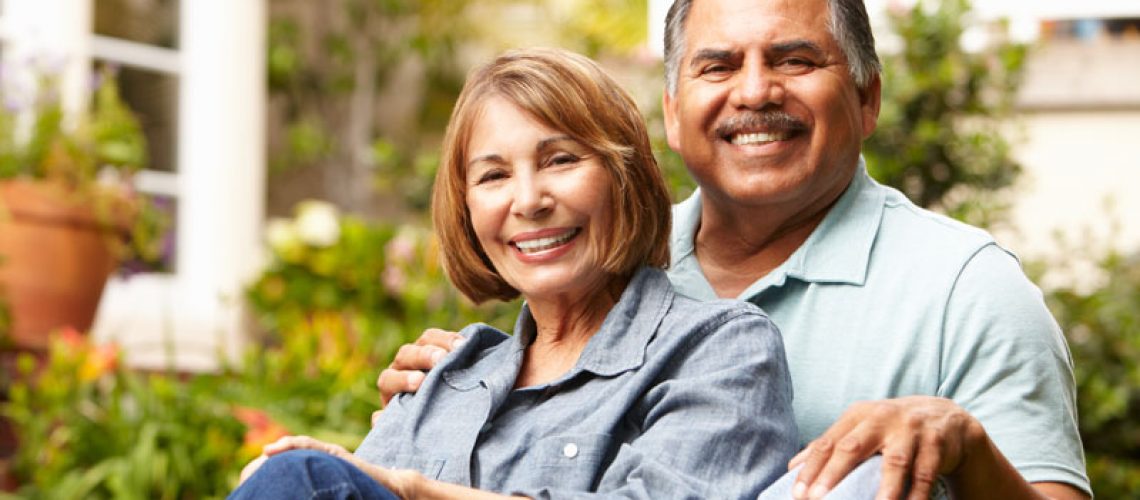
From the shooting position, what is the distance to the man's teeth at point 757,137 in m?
2.45

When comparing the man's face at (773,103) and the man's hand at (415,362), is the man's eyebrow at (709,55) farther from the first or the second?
the man's hand at (415,362)

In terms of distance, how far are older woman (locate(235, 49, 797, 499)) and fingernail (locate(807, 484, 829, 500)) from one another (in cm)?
11

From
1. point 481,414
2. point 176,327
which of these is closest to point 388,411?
point 481,414

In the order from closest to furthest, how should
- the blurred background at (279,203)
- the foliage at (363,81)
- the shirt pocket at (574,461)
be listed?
the shirt pocket at (574,461)
the blurred background at (279,203)
the foliage at (363,81)

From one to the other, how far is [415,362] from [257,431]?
1.94 meters

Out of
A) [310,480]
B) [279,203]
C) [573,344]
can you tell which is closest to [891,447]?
[573,344]

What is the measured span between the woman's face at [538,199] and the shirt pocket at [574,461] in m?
0.24

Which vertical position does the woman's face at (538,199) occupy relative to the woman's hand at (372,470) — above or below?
above

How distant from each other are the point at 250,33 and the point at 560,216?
4567 mm

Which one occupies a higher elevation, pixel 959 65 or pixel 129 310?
pixel 959 65

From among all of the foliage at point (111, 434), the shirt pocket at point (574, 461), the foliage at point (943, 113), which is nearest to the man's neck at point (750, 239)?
the shirt pocket at point (574, 461)

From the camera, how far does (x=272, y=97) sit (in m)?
7.65

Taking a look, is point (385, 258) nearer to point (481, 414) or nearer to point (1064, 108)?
point (1064, 108)

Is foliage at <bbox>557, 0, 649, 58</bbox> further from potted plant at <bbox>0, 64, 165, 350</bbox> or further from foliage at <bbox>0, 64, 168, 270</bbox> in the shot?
potted plant at <bbox>0, 64, 165, 350</bbox>
